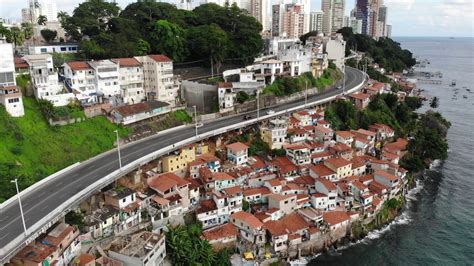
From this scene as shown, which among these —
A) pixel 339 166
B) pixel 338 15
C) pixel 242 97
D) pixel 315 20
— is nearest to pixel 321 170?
pixel 339 166

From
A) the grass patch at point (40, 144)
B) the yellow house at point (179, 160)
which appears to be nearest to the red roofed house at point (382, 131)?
the yellow house at point (179, 160)

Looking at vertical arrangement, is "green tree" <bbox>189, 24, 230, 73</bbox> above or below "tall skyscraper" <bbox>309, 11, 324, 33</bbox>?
below

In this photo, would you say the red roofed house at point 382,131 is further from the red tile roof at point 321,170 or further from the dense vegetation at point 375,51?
the dense vegetation at point 375,51

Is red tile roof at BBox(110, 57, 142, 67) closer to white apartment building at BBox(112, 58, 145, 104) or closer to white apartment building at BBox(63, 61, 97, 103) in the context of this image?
white apartment building at BBox(112, 58, 145, 104)

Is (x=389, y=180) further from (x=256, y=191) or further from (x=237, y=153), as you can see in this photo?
(x=237, y=153)

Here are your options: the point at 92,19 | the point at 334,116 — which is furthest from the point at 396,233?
the point at 92,19

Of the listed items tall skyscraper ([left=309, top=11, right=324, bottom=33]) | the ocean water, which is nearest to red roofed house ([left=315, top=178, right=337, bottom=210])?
the ocean water
